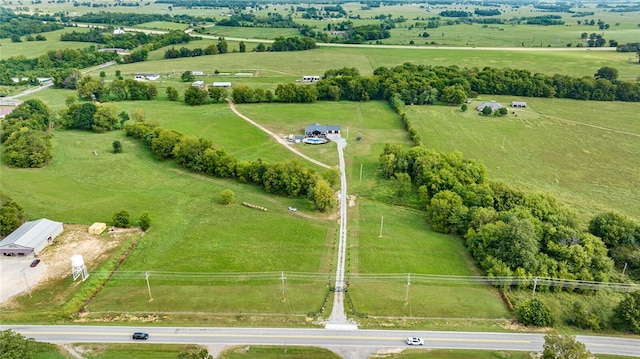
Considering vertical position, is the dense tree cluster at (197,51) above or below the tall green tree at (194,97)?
above

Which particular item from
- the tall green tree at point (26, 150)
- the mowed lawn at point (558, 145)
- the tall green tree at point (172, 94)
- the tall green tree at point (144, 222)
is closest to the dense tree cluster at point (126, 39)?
the tall green tree at point (172, 94)

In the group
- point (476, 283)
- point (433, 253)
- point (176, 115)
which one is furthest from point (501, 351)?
point (176, 115)

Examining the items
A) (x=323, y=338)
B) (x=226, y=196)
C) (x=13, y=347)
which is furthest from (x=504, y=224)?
→ (x=13, y=347)

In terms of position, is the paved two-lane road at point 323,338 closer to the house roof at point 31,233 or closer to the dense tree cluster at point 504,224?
the dense tree cluster at point 504,224

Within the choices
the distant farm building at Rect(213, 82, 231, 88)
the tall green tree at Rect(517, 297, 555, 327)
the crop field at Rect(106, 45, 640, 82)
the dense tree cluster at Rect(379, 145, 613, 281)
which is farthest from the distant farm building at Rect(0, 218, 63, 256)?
the crop field at Rect(106, 45, 640, 82)

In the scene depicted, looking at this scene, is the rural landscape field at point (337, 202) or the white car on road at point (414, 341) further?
the rural landscape field at point (337, 202)

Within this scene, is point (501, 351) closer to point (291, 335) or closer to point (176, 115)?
point (291, 335)
